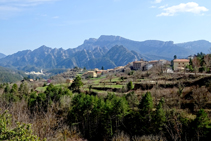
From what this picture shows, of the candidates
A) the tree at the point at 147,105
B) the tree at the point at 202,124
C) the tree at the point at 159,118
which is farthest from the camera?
the tree at the point at 147,105

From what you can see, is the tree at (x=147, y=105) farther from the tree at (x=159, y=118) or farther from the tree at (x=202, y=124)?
the tree at (x=202, y=124)

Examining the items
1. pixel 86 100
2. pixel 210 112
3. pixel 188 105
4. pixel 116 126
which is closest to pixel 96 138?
pixel 116 126

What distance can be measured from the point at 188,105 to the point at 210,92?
146 inches

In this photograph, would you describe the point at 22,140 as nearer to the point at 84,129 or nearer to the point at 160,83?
the point at 84,129

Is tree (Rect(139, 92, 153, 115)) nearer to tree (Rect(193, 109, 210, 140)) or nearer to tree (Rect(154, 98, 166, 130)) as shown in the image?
tree (Rect(154, 98, 166, 130))

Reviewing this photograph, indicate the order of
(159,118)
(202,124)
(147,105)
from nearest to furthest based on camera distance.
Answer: (202,124) → (159,118) → (147,105)

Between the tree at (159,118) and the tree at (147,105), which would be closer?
the tree at (159,118)

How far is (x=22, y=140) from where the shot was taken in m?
6.45

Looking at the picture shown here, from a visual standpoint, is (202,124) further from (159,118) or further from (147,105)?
(147,105)

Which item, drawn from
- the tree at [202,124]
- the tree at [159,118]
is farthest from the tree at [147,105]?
the tree at [202,124]

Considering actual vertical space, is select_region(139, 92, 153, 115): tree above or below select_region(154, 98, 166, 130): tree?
above

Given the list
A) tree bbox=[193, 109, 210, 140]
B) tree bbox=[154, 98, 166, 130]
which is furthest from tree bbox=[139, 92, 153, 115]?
tree bbox=[193, 109, 210, 140]

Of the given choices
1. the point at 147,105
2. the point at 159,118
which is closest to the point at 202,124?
the point at 159,118

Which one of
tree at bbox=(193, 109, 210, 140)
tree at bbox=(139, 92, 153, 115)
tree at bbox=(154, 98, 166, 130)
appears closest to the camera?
tree at bbox=(193, 109, 210, 140)
